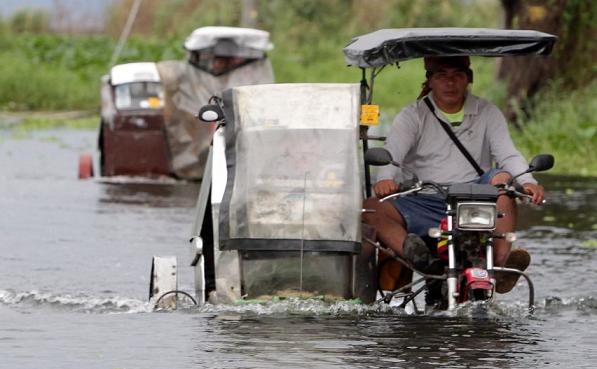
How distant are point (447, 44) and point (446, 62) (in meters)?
0.51

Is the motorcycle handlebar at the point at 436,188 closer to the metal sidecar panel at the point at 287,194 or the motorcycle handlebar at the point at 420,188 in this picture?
the motorcycle handlebar at the point at 420,188

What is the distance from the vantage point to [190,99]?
21.8 meters

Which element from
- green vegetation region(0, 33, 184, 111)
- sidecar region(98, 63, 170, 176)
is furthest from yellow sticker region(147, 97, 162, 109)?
green vegetation region(0, 33, 184, 111)

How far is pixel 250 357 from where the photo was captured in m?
9.27

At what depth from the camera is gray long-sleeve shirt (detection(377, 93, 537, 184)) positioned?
11.2 meters

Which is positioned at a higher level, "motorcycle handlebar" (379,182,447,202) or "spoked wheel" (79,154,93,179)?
"motorcycle handlebar" (379,182,447,202)

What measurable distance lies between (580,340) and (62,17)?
63408 millimetres

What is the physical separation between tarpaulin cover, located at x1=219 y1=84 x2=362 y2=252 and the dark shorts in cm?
52

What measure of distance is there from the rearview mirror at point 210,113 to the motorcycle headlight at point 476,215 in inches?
60.8

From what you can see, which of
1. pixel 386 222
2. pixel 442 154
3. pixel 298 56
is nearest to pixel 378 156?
pixel 386 222

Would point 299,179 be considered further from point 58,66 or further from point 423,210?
point 58,66

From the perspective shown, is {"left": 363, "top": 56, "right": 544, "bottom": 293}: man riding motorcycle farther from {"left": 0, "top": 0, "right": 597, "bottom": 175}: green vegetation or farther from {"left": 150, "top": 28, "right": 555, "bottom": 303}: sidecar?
{"left": 0, "top": 0, "right": 597, "bottom": 175}: green vegetation

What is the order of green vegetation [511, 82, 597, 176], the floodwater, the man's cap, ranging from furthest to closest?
green vegetation [511, 82, 597, 176] < the man's cap < the floodwater

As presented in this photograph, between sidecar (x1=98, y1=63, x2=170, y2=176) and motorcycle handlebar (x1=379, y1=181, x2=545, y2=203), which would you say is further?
sidecar (x1=98, y1=63, x2=170, y2=176)
